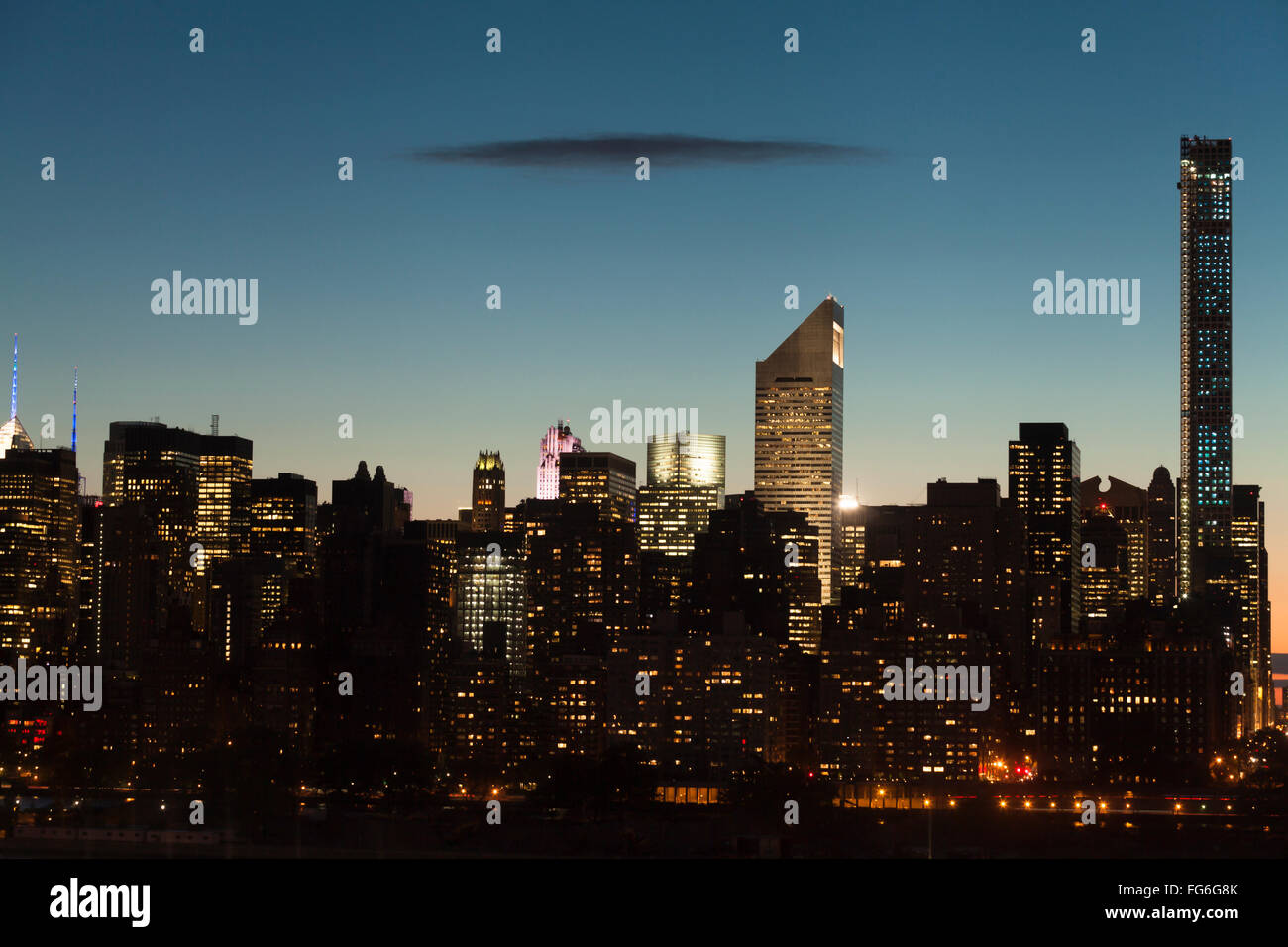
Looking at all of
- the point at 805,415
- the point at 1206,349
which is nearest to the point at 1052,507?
the point at 1206,349

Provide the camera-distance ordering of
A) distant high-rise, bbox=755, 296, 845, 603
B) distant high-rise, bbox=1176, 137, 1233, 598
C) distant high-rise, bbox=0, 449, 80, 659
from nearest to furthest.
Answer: distant high-rise, bbox=0, 449, 80, 659, distant high-rise, bbox=1176, 137, 1233, 598, distant high-rise, bbox=755, 296, 845, 603

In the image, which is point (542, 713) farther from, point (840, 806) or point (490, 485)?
point (490, 485)

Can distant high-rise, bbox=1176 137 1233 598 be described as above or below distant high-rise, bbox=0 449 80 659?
above

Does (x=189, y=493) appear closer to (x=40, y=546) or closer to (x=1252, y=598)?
(x=40, y=546)

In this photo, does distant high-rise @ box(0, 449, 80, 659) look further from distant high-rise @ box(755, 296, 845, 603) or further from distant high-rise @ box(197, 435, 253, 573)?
distant high-rise @ box(755, 296, 845, 603)

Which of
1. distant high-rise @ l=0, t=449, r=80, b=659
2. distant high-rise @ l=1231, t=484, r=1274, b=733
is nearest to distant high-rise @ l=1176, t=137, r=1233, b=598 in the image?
distant high-rise @ l=1231, t=484, r=1274, b=733

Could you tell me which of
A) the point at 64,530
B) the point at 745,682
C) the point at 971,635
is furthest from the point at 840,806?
the point at 64,530

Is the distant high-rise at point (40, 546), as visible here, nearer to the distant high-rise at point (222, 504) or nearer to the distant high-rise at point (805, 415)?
the distant high-rise at point (222, 504)
